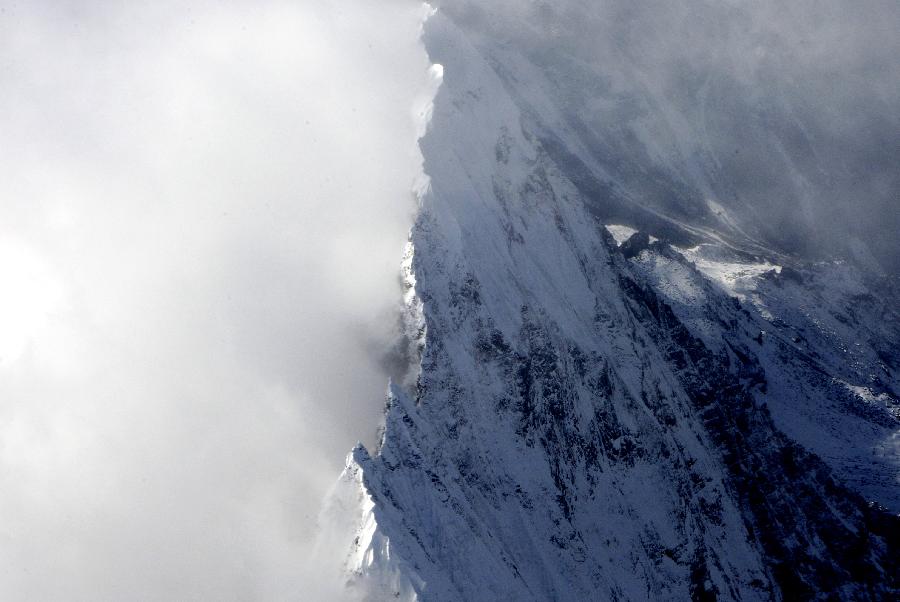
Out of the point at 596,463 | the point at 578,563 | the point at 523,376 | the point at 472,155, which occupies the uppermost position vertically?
the point at 472,155

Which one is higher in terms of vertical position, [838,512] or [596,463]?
[596,463]

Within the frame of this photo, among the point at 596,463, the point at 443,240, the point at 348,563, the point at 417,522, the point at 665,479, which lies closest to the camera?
the point at 348,563

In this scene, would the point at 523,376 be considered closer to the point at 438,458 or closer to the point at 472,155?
the point at 438,458

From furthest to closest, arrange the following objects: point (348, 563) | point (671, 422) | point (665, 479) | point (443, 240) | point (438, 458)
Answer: point (671, 422)
point (665, 479)
point (443, 240)
point (438, 458)
point (348, 563)

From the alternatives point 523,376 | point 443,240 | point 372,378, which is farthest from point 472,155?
point 372,378

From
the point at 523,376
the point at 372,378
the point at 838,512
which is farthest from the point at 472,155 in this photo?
the point at 838,512

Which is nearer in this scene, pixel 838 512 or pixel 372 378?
pixel 372 378

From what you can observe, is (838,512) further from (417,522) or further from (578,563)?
(417,522)
